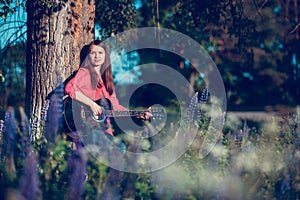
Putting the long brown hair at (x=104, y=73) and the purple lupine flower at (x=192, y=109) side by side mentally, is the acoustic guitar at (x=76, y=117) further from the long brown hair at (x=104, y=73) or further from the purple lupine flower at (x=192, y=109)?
the purple lupine flower at (x=192, y=109)

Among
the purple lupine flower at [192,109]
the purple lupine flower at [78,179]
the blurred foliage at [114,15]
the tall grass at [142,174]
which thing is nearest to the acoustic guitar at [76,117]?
the purple lupine flower at [192,109]

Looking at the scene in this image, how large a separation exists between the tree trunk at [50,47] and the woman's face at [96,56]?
17cm

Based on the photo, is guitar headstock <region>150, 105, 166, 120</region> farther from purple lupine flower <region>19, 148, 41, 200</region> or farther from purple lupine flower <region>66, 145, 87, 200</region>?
purple lupine flower <region>19, 148, 41, 200</region>

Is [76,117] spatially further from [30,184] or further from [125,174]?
[30,184]

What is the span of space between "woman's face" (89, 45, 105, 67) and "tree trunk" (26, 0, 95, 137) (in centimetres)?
17

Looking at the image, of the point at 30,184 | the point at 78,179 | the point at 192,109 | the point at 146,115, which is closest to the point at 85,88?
the point at 146,115

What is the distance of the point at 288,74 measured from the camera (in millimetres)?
20812

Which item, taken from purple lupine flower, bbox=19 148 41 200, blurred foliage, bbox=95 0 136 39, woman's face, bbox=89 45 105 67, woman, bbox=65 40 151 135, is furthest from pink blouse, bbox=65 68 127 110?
blurred foliage, bbox=95 0 136 39

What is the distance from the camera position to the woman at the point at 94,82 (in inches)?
212

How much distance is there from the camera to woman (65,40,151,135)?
17.7 feet

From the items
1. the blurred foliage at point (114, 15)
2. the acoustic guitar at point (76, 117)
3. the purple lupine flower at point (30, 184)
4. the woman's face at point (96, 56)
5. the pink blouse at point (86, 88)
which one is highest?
the blurred foliage at point (114, 15)

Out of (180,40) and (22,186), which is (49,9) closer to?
(22,186)

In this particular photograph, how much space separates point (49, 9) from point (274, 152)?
9.17 ft

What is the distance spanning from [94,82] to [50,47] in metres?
0.59
